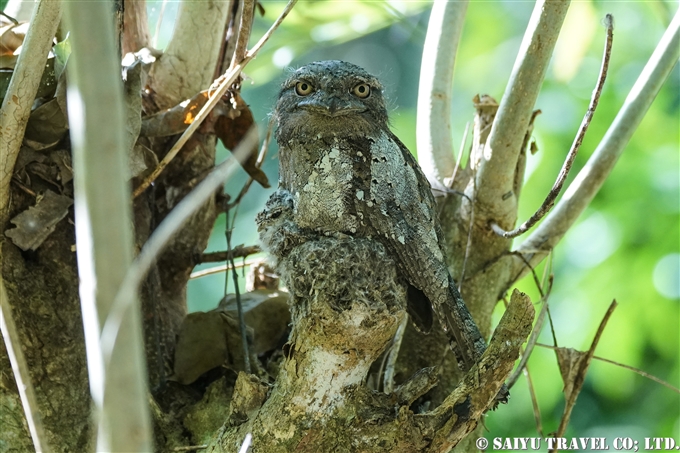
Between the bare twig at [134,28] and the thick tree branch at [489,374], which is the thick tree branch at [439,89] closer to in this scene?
the thick tree branch at [489,374]

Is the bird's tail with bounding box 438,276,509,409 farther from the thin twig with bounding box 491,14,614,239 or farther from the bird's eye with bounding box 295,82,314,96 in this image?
the bird's eye with bounding box 295,82,314,96

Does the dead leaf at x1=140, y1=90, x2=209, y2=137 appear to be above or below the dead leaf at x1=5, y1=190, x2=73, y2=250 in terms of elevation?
above


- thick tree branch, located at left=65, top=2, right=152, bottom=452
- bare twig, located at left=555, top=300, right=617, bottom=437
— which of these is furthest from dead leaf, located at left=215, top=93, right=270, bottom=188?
thick tree branch, located at left=65, top=2, right=152, bottom=452

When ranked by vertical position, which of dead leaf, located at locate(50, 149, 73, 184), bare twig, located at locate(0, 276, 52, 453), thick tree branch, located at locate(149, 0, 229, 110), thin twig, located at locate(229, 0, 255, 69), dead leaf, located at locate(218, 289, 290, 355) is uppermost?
thick tree branch, located at locate(149, 0, 229, 110)

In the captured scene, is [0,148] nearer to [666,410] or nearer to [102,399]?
[102,399]

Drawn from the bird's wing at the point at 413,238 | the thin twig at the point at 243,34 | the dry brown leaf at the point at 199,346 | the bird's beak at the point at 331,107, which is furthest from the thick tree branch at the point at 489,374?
the thin twig at the point at 243,34

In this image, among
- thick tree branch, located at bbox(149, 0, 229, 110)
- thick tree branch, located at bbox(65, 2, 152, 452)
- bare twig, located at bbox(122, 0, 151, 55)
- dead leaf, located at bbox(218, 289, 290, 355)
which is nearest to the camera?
thick tree branch, located at bbox(65, 2, 152, 452)
